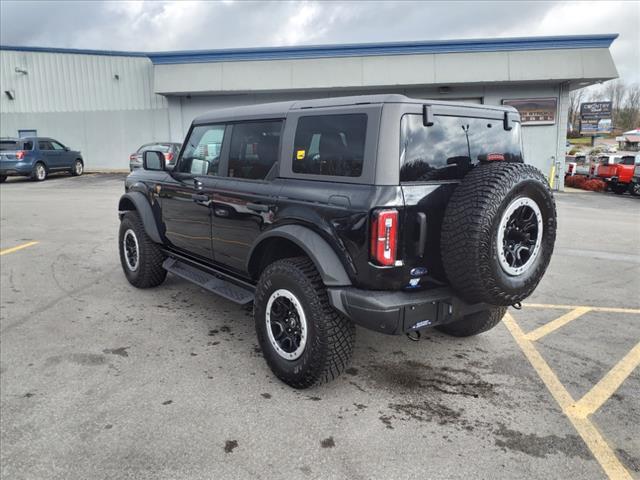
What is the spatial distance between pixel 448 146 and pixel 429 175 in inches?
10.9

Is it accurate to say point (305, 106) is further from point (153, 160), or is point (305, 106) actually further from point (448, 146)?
point (153, 160)

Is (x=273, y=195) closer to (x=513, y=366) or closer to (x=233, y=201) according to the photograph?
(x=233, y=201)

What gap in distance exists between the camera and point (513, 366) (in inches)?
145

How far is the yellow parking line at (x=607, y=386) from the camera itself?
309 centimetres

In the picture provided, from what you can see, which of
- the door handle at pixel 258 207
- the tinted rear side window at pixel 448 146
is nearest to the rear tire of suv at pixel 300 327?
the door handle at pixel 258 207

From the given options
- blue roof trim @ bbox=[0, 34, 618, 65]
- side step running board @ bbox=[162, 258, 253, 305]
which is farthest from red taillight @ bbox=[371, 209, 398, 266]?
blue roof trim @ bbox=[0, 34, 618, 65]

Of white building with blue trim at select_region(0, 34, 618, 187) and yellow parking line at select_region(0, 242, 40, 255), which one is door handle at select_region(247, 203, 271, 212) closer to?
yellow parking line at select_region(0, 242, 40, 255)

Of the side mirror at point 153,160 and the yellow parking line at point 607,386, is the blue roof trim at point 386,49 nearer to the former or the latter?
the side mirror at point 153,160

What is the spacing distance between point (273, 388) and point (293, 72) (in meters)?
17.2

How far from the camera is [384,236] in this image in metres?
2.77

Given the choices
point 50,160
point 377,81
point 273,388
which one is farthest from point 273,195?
point 50,160

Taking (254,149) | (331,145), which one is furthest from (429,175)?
(254,149)

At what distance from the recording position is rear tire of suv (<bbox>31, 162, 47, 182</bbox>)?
1817cm

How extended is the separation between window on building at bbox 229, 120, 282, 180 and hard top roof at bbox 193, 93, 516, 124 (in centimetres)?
7
